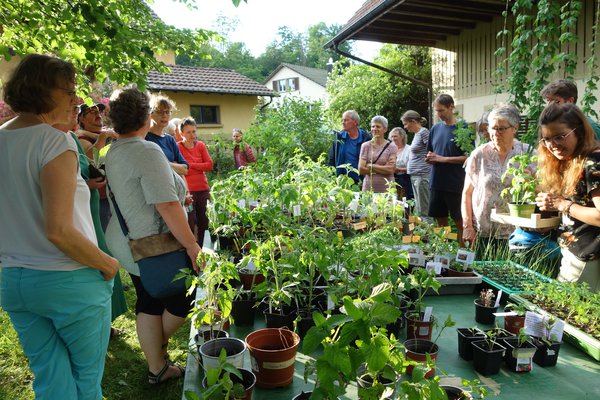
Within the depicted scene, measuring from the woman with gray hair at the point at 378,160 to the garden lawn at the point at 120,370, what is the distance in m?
2.41

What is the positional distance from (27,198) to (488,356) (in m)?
1.77

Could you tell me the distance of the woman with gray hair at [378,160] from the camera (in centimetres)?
448

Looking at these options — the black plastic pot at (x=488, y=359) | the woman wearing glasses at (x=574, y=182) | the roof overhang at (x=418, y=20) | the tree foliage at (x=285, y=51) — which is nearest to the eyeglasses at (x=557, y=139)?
the woman wearing glasses at (x=574, y=182)

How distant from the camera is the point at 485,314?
1989mm

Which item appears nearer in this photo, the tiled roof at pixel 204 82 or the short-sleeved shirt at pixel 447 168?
the short-sleeved shirt at pixel 447 168

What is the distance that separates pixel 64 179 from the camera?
1417 mm

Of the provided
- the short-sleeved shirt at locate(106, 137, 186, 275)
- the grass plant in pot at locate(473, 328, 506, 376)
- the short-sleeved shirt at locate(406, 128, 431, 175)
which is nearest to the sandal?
the short-sleeved shirt at locate(106, 137, 186, 275)

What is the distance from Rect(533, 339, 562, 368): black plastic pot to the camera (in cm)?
161

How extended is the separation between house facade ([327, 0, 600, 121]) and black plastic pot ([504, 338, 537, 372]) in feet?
13.7

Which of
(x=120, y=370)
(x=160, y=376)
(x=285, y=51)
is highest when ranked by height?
(x=285, y=51)

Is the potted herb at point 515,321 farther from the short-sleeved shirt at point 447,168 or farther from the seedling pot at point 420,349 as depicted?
the short-sleeved shirt at point 447,168

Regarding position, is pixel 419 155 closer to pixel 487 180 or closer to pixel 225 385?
pixel 487 180

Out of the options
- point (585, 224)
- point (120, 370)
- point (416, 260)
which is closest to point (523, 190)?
point (585, 224)

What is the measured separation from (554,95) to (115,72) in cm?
306
